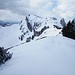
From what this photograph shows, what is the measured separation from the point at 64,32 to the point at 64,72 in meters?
27.3

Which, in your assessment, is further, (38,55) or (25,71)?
(38,55)

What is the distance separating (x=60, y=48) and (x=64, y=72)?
7.80m

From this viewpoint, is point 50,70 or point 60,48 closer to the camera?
point 50,70

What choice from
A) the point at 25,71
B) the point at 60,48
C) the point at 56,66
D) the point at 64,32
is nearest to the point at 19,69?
the point at 25,71

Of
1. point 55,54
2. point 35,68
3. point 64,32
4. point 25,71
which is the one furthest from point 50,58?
point 64,32

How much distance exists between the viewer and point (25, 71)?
14609mm

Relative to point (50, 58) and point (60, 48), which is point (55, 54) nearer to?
point (50, 58)

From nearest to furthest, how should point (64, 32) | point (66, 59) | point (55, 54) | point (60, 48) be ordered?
point (66, 59) → point (55, 54) → point (60, 48) → point (64, 32)

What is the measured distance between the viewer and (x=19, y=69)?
15203 millimetres

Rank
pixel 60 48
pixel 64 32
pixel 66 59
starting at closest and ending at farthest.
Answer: pixel 66 59, pixel 60 48, pixel 64 32

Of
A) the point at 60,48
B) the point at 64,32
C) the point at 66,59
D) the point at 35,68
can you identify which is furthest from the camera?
the point at 64,32

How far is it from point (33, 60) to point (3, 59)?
4626 mm

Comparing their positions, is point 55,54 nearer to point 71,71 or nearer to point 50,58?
point 50,58

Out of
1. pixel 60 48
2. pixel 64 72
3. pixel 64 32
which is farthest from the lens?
pixel 64 32
